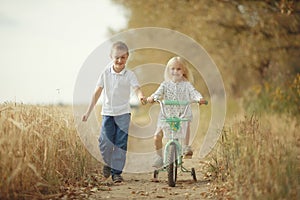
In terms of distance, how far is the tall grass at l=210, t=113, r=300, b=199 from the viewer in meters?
5.03

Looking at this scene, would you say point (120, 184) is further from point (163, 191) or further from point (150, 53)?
point (150, 53)

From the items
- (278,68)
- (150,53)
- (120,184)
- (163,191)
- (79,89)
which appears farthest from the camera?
(150,53)

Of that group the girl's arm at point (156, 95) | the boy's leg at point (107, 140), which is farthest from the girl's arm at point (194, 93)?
the boy's leg at point (107, 140)

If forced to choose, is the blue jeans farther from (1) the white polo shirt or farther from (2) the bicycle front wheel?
(2) the bicycle front wheel

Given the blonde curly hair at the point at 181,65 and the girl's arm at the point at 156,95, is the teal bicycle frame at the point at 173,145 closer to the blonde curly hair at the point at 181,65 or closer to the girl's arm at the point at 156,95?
the girl's arm at the point at 156,95

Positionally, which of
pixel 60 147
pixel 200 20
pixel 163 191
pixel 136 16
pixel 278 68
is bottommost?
pixel 163 191

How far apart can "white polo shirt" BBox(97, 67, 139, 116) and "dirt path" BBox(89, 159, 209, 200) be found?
1038 mm

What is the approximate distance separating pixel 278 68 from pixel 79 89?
8.23m

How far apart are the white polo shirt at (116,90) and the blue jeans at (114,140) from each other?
0.34 ft

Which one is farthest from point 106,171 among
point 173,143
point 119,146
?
point 173,143

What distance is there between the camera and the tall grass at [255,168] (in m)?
5.03

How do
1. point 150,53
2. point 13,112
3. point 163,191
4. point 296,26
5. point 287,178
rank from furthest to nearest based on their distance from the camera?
point 150,53, point 296,26, point 163,191, point 13,112, point 287,178

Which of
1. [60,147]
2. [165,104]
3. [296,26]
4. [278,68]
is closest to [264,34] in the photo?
[296,26]

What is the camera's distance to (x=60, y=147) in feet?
21.4
